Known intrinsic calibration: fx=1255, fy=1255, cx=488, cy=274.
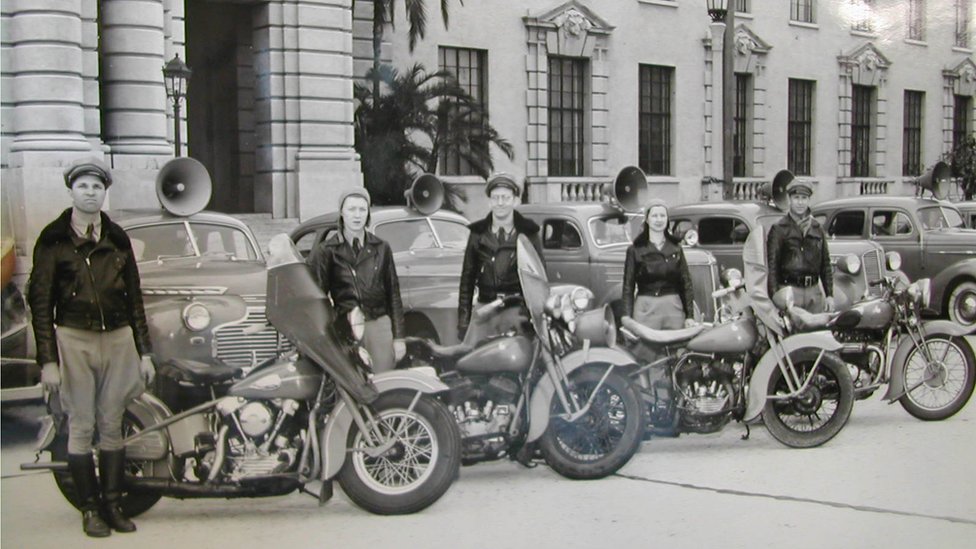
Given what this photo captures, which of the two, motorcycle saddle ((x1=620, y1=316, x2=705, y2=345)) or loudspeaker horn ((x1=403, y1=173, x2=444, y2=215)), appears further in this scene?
motorcycle saddle ((x1=620, y1=316, x2=705, y2=345))

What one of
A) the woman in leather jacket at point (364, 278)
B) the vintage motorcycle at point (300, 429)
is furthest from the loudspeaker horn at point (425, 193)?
Answer: the vintage motorcycle at point (300, 429)

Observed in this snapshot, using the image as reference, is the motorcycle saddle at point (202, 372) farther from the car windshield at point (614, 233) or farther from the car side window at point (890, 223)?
the car windshield at point (614, 233)

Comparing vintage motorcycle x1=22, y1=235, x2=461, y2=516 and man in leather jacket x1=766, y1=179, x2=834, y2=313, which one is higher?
man in leather jacket x1=766, y1=179, x2=834, y2=313

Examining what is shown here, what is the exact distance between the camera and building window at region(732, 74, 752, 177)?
536 cm

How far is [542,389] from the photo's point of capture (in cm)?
569

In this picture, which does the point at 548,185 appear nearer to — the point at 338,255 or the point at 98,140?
the point at 338,255

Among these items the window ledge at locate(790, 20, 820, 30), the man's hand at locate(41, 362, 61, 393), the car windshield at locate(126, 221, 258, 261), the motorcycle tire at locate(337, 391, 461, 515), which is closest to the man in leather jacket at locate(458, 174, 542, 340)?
the motorcycle tire at locate(337, 391, 461, 515)

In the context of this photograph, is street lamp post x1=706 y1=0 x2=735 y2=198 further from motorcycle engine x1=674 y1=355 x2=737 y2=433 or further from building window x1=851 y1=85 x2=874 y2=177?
motorcycle engine x1=674 y1=355 x2=737 y2=433

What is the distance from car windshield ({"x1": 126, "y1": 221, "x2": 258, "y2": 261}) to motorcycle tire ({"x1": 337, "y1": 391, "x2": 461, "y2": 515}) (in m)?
0.92

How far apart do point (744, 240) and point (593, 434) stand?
246cm

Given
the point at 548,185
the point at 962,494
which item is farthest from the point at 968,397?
the point at 548,185

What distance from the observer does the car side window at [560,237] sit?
8.40 metres

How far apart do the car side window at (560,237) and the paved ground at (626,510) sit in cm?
246

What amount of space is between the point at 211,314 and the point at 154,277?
19.5 inches
